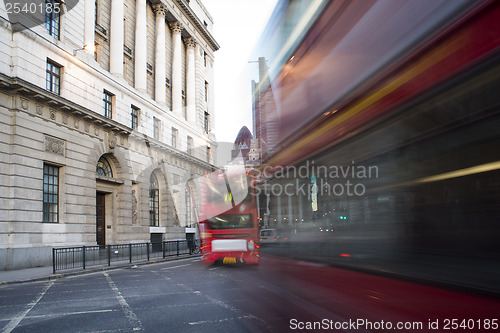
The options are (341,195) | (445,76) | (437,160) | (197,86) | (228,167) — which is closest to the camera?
(445,76)

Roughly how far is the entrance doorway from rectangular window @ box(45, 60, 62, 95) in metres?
6.61

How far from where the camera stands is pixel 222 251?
12797 mm

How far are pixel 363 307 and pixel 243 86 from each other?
250 inches

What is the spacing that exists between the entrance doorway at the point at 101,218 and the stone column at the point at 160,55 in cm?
1005

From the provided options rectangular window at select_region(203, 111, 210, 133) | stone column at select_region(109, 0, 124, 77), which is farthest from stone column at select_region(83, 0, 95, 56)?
rectangular window at select_region(203, 111, 210, 133)

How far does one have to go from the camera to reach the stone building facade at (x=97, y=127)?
16609 mm

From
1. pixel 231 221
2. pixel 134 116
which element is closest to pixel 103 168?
pixel 134 116

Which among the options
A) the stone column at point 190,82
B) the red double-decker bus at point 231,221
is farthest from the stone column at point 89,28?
the stone column at point 190,82

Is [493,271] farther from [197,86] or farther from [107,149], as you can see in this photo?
[197,86]

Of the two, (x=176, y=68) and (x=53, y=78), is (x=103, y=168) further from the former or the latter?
(x=176, y=68)

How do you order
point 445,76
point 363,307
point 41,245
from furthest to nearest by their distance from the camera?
point 41,245 → point 363,307 → point 445,76

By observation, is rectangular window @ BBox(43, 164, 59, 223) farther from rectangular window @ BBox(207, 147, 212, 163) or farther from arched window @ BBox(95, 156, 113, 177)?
rectangular window @ BBox(207, 147, 212, 163)

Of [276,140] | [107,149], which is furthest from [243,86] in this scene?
[107,149]

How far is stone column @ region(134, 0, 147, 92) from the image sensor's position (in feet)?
90.6
